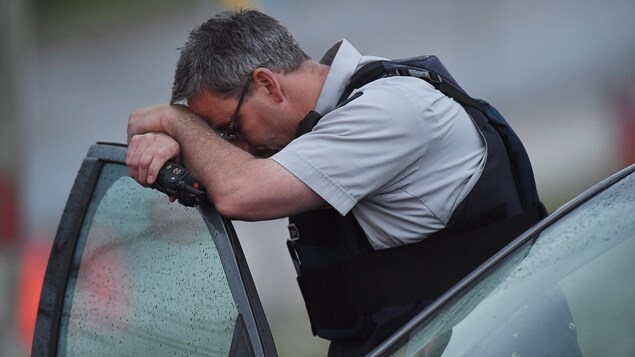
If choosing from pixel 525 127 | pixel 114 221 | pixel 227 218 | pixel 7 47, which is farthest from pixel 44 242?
pixel 227 218

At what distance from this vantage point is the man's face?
8.89 feet

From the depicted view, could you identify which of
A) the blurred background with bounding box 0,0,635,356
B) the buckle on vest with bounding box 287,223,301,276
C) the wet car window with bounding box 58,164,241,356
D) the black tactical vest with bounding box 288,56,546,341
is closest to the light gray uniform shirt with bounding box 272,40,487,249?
the black tactical vest with bounding box 288,56,546,341

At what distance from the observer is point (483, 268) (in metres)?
2.13

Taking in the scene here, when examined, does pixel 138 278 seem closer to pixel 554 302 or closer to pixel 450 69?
pixel 554 302

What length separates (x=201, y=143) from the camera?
254cm

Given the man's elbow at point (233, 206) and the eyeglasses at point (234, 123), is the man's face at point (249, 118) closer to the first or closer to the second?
the eyeglasses at point (234, 123)

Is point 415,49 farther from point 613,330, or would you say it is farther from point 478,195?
point 613,330

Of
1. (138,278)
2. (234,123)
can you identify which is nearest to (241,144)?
(234,123)

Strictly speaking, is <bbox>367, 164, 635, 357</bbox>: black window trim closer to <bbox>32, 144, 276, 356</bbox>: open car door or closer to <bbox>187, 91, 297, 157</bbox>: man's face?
<bbox>32, 144, 276, 356</bbox>: open car door

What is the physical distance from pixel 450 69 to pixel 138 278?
4.60 metres

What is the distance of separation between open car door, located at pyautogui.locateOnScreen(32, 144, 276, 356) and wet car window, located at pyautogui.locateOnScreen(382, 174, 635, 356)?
0.36m

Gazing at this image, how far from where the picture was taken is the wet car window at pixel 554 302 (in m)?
2.03

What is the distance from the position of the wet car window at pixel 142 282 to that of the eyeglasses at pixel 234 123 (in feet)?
0.71

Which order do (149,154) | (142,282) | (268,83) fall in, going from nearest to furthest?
(149,154)
(142,282)
(268,83)
